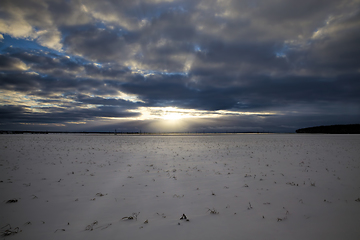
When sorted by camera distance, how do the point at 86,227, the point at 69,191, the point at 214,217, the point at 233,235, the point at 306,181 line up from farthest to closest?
the point at 306,181 < the point at 69,191 < the point at 214,217 < the point at 86,227 < the point at 233,235

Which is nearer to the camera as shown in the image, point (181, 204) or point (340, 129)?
point (181, 204)

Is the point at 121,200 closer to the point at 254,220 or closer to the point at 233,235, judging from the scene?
the point at 233,235

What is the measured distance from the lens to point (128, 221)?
5.73m

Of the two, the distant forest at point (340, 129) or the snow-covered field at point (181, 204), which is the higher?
the distant forest at point (340, 129)

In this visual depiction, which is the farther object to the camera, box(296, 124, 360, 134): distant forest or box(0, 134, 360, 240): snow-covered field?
box(296, 124, 360, 134): distant forest

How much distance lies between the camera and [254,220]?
572 centimetres

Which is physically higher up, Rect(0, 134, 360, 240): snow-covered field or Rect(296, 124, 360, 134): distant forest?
Rect(296, 124, 360, 134): distant forest

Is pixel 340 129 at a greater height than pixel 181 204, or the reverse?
pixel 340 129

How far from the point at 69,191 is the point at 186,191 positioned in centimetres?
600

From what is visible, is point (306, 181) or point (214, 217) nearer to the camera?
point (214, 217)

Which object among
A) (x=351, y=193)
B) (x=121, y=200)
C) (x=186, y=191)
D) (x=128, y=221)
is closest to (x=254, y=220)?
(x=186, y=191)

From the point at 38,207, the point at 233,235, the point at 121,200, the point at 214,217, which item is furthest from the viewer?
the point at 121,200

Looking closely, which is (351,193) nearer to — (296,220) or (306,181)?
(306,181)

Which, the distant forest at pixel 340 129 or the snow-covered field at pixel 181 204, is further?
the distant forest at pixel 340 129
